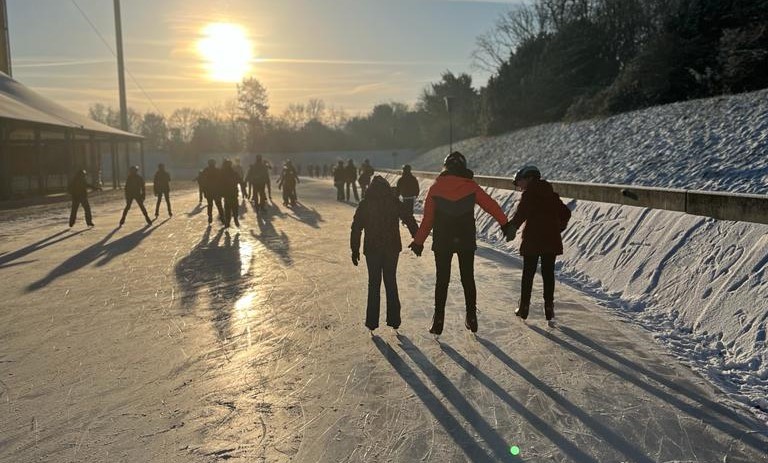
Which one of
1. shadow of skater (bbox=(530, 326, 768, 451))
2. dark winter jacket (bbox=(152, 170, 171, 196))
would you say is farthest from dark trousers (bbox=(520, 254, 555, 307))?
dark winter jacket (bbox=(152, 170, 171, 196))

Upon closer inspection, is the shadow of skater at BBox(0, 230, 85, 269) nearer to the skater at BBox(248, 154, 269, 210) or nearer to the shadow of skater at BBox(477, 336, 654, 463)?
the skater at BBox(248, 154, 269, 210)

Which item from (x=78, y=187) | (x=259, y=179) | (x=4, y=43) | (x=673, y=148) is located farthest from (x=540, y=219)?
(x=4, y=43)

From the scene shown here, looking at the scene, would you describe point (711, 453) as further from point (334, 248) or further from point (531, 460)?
point (334, 248)

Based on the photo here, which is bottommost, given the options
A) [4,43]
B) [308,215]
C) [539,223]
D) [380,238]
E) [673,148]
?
[308,215]

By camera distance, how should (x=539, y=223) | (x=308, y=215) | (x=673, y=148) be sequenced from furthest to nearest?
(x=673, y=148) → (x=308, y=215) → (x=539, y=223)

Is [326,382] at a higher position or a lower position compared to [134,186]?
lower

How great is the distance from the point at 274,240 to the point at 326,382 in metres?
7.58

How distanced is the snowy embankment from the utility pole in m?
36.9

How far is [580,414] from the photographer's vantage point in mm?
3277

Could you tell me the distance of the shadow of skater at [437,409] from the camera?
286 cm

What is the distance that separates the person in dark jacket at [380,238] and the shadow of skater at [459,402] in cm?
38

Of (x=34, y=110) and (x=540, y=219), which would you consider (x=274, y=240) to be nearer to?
(x=540, y=219)

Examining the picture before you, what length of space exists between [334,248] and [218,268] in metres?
2.47

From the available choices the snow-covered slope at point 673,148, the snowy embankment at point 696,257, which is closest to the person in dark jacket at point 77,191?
the snowy embankment at point 696,257
